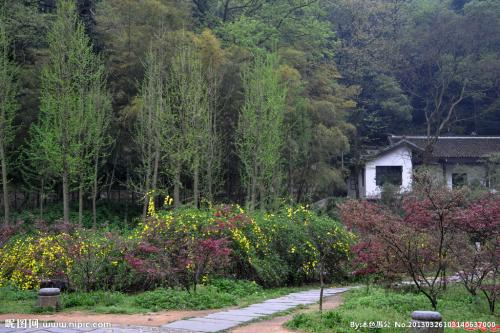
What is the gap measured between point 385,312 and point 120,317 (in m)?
4.11

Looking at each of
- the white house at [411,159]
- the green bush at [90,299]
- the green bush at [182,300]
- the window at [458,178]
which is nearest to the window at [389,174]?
the white house at [411,159]

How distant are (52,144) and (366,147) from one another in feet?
69.6

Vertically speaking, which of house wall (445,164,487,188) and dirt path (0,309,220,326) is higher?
house wall (445,164,487,188)

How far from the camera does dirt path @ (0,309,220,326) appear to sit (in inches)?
311

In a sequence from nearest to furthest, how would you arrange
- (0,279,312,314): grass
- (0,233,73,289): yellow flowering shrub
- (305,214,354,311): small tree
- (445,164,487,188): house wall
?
1. (0,279,312,314): grass
2. (0,233,73,289): yellow flowering shrub
3. (305,214,354,311): small tree
4. (445,164,487,188): house wall

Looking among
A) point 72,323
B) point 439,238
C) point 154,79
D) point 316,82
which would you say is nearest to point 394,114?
point 316,82

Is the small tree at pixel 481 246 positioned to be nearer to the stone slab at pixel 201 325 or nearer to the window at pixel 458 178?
the stone slab at pixel 201 325

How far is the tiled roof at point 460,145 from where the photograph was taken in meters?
29.7

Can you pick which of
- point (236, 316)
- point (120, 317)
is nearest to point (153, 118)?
point (120, 317)

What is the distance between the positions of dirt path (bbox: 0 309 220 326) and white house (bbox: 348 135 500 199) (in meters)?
21.5

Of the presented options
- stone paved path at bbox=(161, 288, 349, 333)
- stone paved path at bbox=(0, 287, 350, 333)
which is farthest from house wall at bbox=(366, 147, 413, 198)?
stone paved path at bbox=(0, 287, 350, 333)

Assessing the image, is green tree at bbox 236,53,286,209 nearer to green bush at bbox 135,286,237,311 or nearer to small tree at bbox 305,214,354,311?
small tree at bbox 305,214,354,311

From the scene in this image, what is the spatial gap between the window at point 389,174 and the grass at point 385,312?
19.0m

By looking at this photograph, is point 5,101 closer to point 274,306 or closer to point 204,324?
point 274,306
